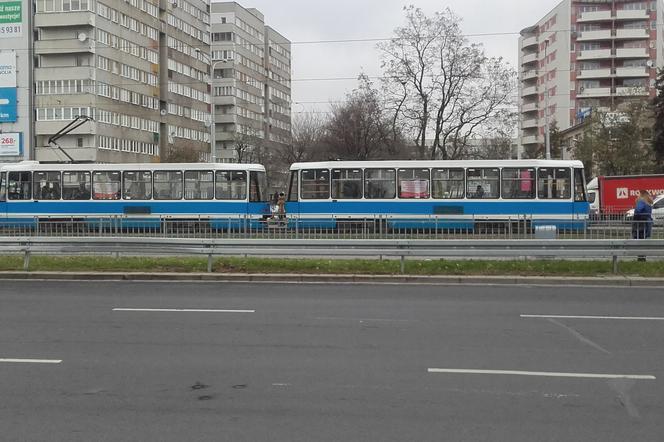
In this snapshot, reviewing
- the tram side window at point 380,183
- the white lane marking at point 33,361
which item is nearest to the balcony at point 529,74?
the tram side window at point 380,183

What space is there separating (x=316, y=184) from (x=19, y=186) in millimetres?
13324


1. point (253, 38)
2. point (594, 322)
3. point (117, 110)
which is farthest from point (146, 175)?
point (253, 38)

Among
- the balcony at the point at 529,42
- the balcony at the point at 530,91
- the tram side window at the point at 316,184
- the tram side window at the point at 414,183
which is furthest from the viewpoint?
the balcony at the point at 529,42

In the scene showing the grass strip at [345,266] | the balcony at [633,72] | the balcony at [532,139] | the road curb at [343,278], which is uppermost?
the balcony at [633,72]

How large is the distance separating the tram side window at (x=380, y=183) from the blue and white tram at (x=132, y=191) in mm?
4456

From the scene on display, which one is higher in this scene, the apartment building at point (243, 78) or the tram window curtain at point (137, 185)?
the apartment building at point (243, 78)

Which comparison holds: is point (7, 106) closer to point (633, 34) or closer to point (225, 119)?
point (225, 119)

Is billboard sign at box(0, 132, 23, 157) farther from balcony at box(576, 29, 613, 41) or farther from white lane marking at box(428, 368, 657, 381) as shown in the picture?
white lane marking at box(428, 368, 657, 381)

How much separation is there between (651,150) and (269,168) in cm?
3797

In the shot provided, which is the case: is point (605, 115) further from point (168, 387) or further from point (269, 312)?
point (168, 387)

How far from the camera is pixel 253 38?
114562mm

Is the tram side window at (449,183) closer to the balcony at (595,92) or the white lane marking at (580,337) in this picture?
the white lane marking at (580,337)

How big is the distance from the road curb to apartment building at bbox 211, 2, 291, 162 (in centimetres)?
8067

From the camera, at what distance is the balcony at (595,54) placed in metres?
91.6
